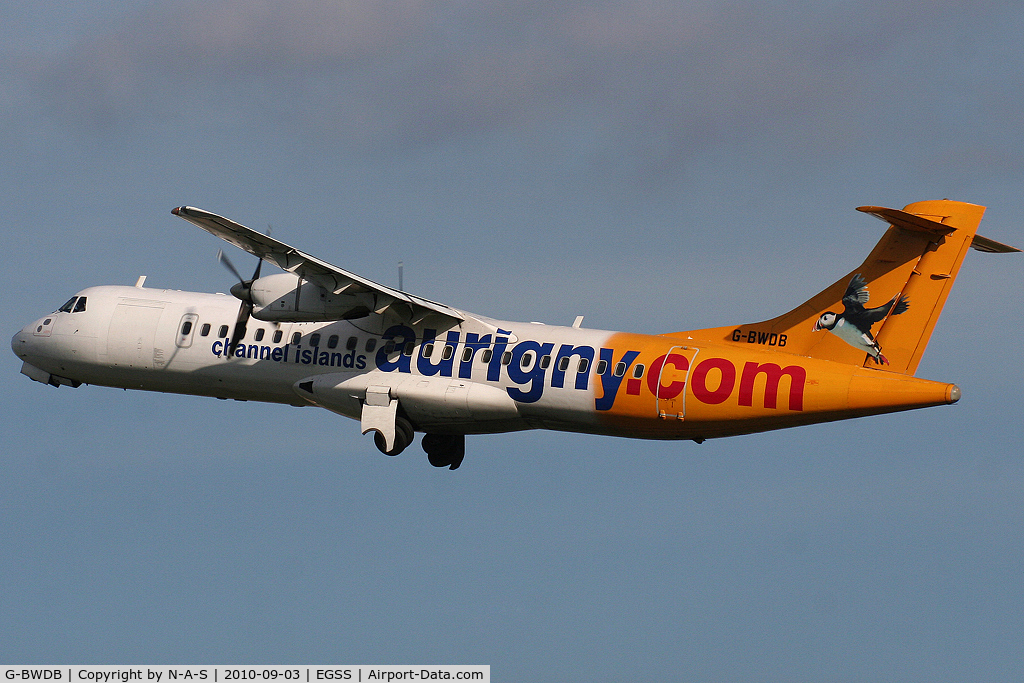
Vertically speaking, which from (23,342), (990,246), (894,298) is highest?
(990,246)

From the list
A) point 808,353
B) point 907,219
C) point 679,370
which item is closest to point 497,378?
point 679,370

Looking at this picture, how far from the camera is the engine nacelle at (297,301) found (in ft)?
99.6

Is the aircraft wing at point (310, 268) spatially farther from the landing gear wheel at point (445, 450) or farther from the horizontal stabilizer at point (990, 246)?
the horizontal stabilizer at point (990, 246)

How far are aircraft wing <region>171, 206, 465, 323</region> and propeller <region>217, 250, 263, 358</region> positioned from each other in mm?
1201

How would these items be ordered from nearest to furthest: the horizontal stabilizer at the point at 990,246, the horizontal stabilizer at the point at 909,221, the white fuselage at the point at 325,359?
the horizontal stabilizer at the point at 909,221, the horizontal stabilizer at the point at 990,246, the white fuselage at the point at 325,359

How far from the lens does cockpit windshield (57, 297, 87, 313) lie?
113 ft

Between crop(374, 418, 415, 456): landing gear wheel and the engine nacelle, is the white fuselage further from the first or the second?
the engine nacelle

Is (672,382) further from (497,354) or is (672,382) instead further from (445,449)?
(445,449)

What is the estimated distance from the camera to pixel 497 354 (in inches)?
1198

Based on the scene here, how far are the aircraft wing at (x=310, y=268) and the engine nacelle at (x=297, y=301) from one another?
250mm

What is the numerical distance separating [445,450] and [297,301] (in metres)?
5.67

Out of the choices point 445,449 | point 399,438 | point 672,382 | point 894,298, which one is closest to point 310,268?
point 399,438

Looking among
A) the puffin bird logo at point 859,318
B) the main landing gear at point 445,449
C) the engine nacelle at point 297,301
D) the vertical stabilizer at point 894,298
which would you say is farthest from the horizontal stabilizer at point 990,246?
the engine nacelle at point 297,301

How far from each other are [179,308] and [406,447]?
6.91 meters
